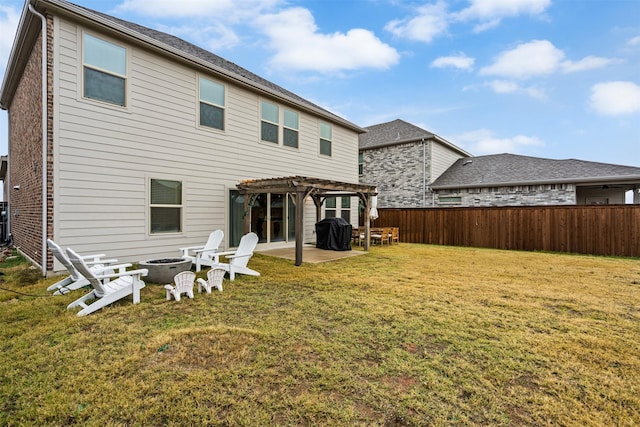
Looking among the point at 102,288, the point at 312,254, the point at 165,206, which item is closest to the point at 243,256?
the point at 102,288

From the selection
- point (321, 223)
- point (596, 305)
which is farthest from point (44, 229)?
point (596, 305)

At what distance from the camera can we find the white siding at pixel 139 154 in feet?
19.2

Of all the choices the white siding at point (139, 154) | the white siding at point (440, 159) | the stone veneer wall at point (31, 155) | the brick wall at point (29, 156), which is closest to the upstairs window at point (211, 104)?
the white siding at point (139, 154)

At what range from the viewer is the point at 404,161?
17234 mm

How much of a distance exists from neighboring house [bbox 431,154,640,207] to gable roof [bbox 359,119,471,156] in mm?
2318

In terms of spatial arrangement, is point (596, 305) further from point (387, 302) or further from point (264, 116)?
point (264, 116)

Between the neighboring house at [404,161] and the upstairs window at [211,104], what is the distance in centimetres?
1144

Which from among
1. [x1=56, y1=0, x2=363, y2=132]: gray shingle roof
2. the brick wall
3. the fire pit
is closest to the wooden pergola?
the fire pit

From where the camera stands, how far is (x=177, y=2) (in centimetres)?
868

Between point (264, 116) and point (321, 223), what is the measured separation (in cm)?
410

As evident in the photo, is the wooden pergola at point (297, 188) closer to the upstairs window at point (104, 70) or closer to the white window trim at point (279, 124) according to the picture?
the white window trim at point (279, 124)

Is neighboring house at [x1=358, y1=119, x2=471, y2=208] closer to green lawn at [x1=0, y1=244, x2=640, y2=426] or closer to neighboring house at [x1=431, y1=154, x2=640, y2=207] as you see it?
neighboring house at [x1=431, y1=154, x2=640, y2=207]

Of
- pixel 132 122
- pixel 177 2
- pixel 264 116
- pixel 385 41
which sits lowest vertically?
pixel 132 122

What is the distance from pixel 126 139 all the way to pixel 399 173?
1415 cm
